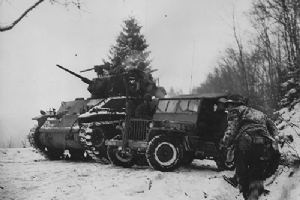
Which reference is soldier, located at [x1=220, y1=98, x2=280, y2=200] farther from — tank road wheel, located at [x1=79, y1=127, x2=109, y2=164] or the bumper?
tank road wheel, located at [x1=79, y1=127, x2=109, y2=164]

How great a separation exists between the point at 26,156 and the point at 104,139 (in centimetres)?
508

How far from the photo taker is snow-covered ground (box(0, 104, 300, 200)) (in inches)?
332

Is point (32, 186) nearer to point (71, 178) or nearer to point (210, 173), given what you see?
point (71, 178)

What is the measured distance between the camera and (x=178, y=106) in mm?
12453

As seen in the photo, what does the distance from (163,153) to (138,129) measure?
181 cm

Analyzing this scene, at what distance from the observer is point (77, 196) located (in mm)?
8508

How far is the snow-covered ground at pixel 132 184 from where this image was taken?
843 centimetres

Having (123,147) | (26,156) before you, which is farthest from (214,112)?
(26,156)

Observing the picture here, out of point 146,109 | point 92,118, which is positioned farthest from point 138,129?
point 92,118

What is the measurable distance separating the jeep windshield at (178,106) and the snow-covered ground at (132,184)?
1591 mm

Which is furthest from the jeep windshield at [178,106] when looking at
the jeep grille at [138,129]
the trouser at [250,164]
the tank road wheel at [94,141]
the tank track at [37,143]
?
the tank track at [37,143]

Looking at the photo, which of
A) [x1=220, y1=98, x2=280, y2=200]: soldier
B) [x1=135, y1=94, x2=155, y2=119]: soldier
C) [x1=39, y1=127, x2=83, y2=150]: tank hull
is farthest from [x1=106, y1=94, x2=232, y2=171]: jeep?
[x1=220, y1=98, x2=280, y2=200]: soldier

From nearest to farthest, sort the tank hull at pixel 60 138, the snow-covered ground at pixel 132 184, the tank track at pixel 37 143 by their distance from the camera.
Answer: the snow-covered ground at pixel 132 184 → the tank hull at pixel 60 138 → the tank track at pixel 37 143

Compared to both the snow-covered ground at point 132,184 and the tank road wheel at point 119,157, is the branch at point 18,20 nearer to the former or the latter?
the snow-covered ground at point 132,184
